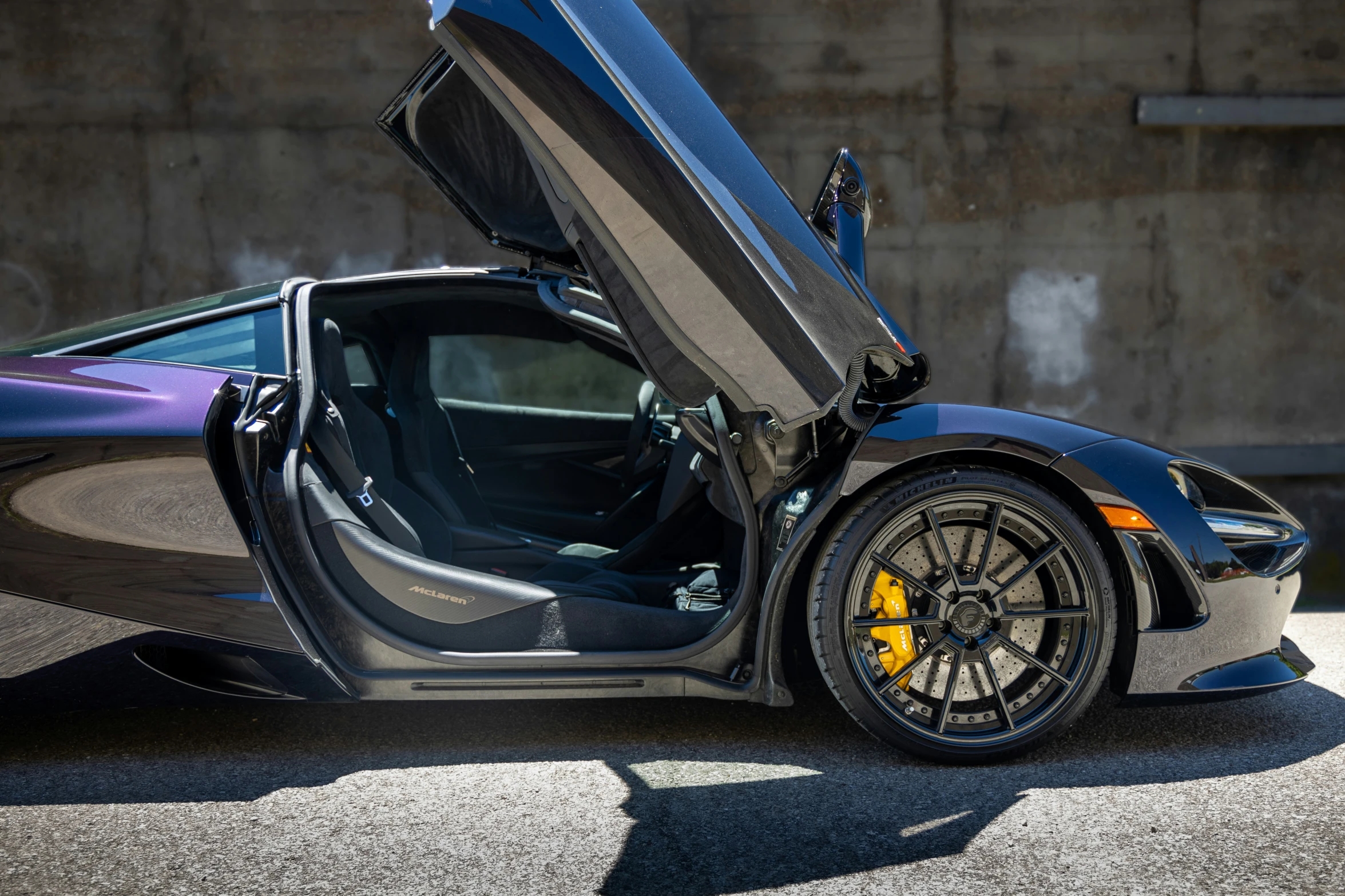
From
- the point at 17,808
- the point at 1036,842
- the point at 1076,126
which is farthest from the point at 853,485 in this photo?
the point at 1076,126

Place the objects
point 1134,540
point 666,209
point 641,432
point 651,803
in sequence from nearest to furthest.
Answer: point 666,209 < point 651,803 < point 1134,540 < point 641,432

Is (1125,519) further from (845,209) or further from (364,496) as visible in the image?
(364,496)

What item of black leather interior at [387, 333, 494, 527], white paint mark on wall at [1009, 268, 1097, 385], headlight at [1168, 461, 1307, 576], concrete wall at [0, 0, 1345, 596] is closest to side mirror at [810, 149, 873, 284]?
headlight at [1168, 461, 1307, 576]

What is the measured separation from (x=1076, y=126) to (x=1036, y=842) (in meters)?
5.36

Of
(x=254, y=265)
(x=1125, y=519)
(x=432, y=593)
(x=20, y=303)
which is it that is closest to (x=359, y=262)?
(x=254, y=265)

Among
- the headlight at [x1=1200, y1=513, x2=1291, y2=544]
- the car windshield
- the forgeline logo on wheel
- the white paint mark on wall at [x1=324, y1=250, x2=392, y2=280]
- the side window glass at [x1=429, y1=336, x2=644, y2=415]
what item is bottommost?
the forgeline logo on wheel

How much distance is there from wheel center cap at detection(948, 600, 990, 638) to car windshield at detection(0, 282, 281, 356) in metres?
1.99

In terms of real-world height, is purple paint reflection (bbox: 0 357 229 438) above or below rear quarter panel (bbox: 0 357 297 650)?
above

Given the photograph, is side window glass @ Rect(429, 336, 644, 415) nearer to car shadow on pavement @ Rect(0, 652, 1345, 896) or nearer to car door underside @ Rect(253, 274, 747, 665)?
car door underside @ Rect(253, 274, 747, 665)

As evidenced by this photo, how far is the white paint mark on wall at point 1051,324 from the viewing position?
19.9ft

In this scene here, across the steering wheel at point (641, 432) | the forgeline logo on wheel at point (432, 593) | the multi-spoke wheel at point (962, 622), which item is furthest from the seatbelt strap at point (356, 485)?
the multi-spoke wheel at point (962, 622)

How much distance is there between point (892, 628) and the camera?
91.1 inches

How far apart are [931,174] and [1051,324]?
1.23m

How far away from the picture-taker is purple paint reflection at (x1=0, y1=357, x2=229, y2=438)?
2.22 metres
